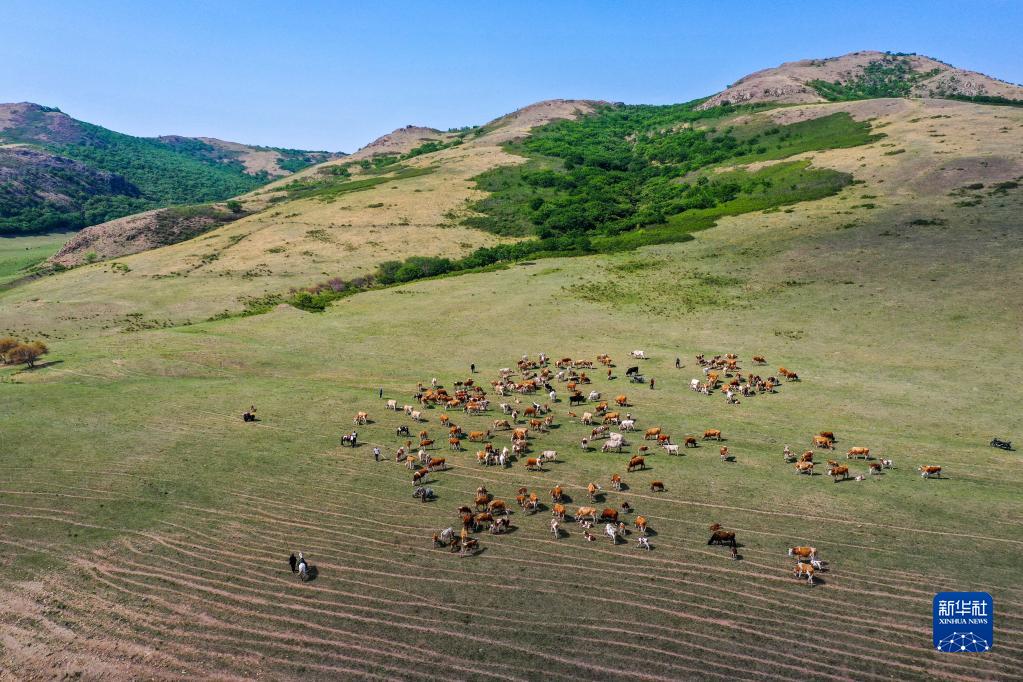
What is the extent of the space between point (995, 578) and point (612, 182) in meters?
140

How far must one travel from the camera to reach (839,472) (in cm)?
2800

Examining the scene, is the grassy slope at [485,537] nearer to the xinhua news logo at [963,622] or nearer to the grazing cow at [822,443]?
the xinhua news logo at [963,622]

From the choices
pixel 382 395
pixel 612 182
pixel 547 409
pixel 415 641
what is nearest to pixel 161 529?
pixel 415 641

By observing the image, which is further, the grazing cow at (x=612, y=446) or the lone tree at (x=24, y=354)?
the lone tree at (x=24, y=354)

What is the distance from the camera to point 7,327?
6081 cm

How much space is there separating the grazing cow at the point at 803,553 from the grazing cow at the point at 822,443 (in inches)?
477

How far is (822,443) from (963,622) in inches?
572

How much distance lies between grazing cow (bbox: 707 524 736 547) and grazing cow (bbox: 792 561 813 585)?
2.29 meters

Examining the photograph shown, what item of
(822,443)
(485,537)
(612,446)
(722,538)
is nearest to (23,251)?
(612,446)

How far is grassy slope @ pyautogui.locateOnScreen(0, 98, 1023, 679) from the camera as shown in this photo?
17359mm

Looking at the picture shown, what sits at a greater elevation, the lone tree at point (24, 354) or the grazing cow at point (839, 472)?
the lone tree at point (24, 354)

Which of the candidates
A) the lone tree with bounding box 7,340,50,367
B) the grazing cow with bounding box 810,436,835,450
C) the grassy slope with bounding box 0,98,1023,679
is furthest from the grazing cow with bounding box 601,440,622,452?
the lone tree with bounding box 7,340,50,367

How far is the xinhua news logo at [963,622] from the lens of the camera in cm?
1720

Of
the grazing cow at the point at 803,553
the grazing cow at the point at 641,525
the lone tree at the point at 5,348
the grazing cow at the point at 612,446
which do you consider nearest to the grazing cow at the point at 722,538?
the grazing cow at the point at 803,553
